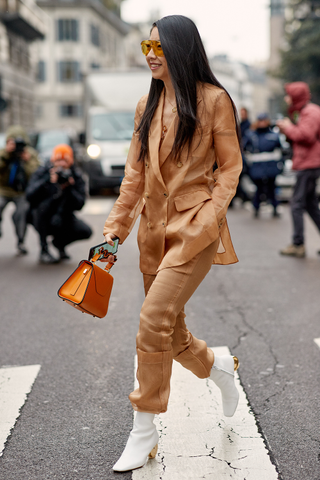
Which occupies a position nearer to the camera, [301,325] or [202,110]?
[202,110]

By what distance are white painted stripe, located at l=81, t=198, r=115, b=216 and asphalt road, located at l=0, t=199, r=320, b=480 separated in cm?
486

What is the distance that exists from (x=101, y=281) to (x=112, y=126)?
45.1ft

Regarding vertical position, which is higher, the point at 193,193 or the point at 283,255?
the point at 193,193

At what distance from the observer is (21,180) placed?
8852mm

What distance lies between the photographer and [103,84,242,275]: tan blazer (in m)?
2.78

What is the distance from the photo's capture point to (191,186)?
286cm

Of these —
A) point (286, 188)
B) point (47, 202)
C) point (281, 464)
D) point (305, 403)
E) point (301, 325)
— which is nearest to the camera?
point (281, 464)

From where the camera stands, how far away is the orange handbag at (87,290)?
2842mm

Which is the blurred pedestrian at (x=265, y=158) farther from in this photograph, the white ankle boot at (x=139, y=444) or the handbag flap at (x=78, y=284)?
the white ankle boot at (x=139, y=444)

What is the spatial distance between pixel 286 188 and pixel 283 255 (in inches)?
290

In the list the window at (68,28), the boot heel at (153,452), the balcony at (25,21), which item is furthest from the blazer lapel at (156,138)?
the window at (68,28)

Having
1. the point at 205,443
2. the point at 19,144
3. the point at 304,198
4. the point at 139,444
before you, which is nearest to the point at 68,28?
the point at 19,144

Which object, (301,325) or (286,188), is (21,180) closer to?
(301,325)

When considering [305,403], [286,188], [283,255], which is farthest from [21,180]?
[286,188]
